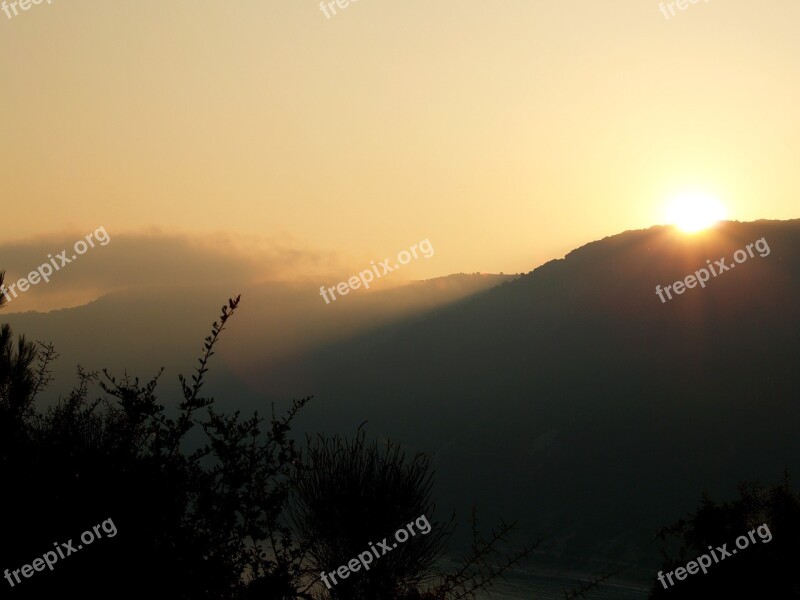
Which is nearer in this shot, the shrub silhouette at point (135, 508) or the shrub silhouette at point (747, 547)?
the shrub silhouette at point (135, 508)

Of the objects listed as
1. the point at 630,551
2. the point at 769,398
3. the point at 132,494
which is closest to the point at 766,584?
the point at 132,494

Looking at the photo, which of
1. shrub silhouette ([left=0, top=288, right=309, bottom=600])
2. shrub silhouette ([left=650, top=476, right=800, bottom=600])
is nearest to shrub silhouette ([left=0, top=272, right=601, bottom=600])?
shrub silhouette ([left=0, top=288, right=309, bottom=600])

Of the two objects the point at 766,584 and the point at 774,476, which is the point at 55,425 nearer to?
the point at 766,584

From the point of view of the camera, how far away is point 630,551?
164250mm

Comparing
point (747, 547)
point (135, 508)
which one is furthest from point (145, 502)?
point (747, 547)

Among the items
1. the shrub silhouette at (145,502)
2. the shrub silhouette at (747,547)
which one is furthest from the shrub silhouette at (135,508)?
the shrub silhouette at (747,547)

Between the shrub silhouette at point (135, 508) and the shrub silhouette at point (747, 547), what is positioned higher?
the shrub silhouette at point (135, 508)

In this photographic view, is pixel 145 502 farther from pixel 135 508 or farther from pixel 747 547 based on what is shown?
pixel 747 547

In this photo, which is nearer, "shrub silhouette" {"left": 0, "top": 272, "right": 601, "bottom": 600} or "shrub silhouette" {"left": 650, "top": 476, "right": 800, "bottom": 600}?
"shrub silhouette" {"left": 0, "top": 272, "right": 601, "bottom": 600}

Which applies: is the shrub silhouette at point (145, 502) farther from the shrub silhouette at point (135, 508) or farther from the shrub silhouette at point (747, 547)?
the shrub silhouette at point (747, 547)

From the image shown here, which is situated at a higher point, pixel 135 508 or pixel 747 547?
pixel 135 508

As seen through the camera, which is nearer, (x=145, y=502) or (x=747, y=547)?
(x=145, y=502)

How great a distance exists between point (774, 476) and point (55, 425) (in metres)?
175

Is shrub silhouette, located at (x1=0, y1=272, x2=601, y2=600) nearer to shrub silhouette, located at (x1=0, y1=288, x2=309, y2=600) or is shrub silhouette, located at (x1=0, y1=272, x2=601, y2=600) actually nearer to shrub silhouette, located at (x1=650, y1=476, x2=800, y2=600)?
shrub silhouette, located at (x1=0, y1=288, x2=309, y2=600)
